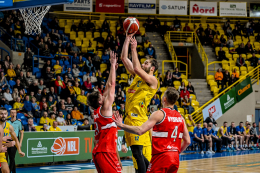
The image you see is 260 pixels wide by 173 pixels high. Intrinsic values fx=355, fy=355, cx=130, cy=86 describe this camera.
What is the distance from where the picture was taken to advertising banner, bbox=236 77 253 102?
67.3ft

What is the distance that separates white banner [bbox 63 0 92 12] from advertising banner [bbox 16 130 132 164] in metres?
11.4

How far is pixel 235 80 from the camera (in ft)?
68.3

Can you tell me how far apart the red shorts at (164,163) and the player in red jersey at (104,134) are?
0.53 metres

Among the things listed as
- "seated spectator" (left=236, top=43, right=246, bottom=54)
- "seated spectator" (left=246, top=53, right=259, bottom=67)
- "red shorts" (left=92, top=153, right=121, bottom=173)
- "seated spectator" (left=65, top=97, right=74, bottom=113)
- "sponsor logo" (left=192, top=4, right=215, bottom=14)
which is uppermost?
"sponsor logo" (left=192, top=4, right=215, bottom=14)

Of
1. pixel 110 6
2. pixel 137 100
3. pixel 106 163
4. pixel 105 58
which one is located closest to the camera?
pixel 106 163

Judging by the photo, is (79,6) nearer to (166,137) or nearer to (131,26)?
(131,26)

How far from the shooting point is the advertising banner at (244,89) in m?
20.5

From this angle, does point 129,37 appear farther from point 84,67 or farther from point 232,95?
point 232,95

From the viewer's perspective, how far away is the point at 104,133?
4.67 m

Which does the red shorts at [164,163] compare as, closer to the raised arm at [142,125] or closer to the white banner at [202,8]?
the raised arm at [142,125]

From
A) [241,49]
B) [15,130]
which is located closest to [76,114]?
[15,130]

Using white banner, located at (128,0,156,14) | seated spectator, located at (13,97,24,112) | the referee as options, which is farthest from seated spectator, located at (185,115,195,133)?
the referee

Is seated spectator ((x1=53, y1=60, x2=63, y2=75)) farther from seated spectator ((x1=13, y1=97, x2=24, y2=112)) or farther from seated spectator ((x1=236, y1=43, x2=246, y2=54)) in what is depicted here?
seated spectator ((x1=236, y1=43, x2=246, y2=54))

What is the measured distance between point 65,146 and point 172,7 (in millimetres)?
14062
